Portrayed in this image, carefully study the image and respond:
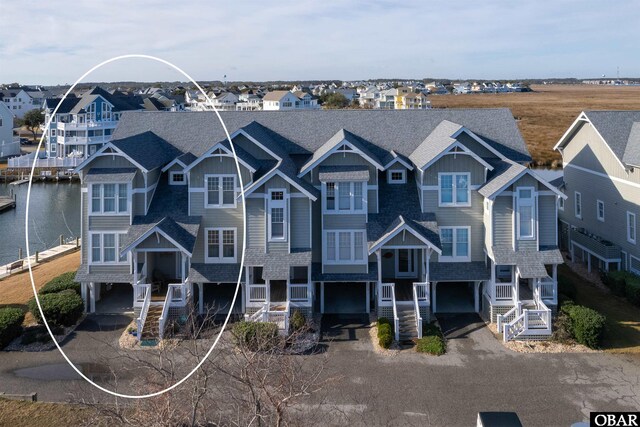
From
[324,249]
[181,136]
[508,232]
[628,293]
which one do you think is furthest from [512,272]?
[181,136]

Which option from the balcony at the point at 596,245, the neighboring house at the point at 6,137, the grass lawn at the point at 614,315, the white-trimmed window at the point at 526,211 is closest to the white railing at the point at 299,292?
the white-trimmed window at the point at 526,211

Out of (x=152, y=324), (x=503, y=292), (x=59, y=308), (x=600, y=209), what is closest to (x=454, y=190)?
(x=503, y=292)

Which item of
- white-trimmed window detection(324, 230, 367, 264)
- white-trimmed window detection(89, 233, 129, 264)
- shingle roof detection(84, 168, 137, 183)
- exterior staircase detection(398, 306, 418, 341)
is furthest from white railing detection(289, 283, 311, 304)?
shingle roof detection(84, 168, 137, 183)

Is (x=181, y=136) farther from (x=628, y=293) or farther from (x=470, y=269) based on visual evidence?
(x=628, y=293)

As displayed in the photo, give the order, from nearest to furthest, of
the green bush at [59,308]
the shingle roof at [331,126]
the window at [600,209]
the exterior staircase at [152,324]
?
the exterior staircase at [152,324], the green bush at [59,308], the shingle roof at [331,126], the window at [600,209]

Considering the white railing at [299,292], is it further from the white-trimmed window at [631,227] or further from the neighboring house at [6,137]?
the neighboring house at [6,137]

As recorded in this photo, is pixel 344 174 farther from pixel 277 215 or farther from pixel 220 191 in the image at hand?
pixel 220 191

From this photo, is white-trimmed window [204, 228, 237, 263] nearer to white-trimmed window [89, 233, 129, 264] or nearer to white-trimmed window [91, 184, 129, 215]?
white-trimmed window [91, 184, 129, 215]
